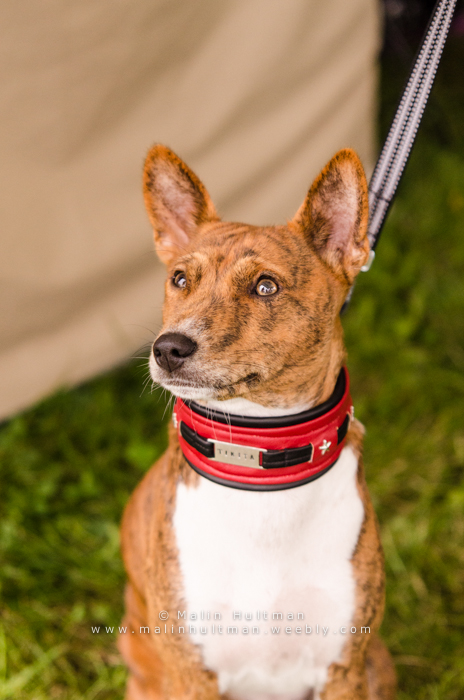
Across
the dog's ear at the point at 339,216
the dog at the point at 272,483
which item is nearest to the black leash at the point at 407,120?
the dog's ear at the point at 339,216

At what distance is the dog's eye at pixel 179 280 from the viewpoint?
1.81 metres

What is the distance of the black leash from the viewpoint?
1.97 m

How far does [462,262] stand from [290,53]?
2003 millimetres

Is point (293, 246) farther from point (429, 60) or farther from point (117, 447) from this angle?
point (117, 447)

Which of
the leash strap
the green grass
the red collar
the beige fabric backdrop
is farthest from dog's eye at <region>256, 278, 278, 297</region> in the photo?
the green grass

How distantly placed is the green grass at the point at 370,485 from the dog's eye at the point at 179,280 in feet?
5.60

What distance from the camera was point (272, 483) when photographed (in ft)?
5.56

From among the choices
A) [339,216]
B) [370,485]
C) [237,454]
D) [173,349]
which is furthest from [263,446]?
[370,485]

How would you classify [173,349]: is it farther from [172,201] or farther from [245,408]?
[172,201]

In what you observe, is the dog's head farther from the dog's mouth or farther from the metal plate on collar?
the metal plate on collar

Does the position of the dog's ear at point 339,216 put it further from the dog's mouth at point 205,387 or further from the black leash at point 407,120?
the dog's mouth at point 205,387

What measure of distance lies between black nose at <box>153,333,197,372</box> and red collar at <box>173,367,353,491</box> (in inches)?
9.0

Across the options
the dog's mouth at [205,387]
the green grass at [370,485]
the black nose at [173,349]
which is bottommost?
the green grass at [370,485]

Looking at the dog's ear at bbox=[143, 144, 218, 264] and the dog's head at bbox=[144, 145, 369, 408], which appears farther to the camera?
the dog's ear at bbox=[143, 144, 218, 264]
